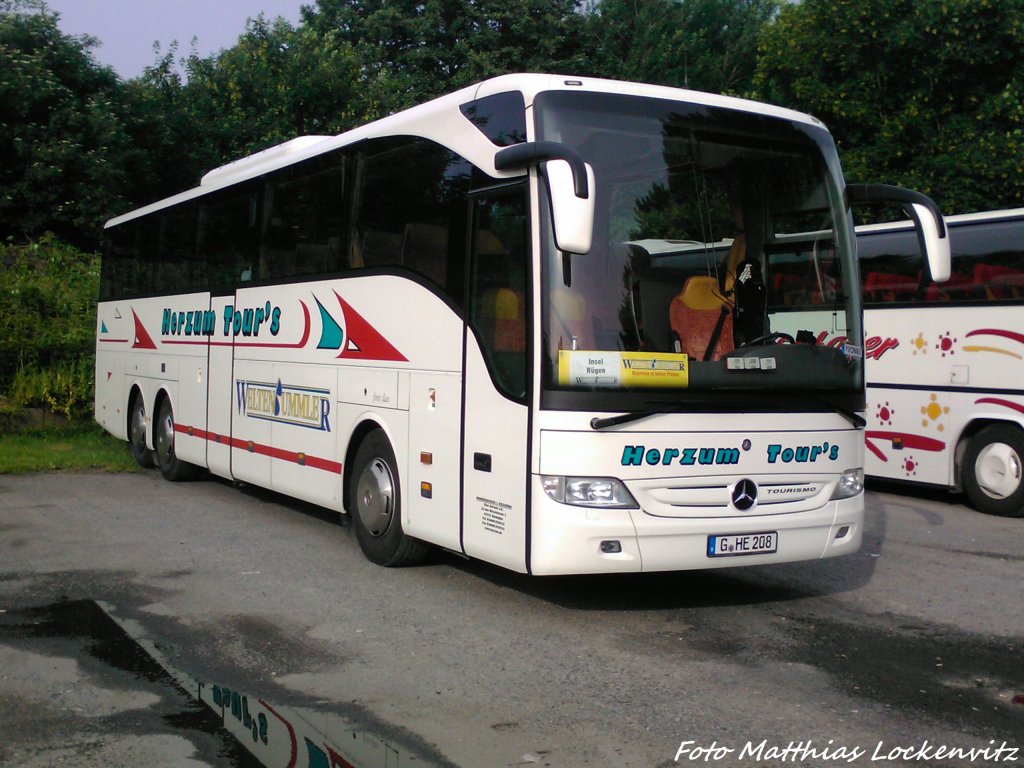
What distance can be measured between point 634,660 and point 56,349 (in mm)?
14508

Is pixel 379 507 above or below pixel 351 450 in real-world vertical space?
below

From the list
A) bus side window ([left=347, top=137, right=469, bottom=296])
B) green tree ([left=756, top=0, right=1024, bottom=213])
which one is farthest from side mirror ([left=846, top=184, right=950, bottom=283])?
green tree ([left=756, top=0, right=1024, bottom=213])

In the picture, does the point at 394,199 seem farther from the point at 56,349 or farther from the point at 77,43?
→ the point at 77,43

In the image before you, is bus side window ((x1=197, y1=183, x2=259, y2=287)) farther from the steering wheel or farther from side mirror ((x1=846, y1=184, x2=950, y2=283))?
side mirror ((x1=846, y1=184, x2=950, y2=283))

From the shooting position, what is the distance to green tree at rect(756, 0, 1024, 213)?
858 inches

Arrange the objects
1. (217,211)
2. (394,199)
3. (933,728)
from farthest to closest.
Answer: (217,211) → (394,199) → (933,728)

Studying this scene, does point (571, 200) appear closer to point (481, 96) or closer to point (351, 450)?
point (481, 96)

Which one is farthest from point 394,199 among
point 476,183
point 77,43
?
point 77,43

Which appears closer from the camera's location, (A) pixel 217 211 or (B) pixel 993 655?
(B) pixel 993 655

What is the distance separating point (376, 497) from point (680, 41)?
32.8 meters

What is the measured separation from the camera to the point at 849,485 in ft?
26.1

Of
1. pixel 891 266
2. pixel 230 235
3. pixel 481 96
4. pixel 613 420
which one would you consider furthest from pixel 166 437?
pixel 891 266

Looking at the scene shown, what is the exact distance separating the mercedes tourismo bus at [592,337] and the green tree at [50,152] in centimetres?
2041

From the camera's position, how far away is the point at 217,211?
A: 13039 millimetres
